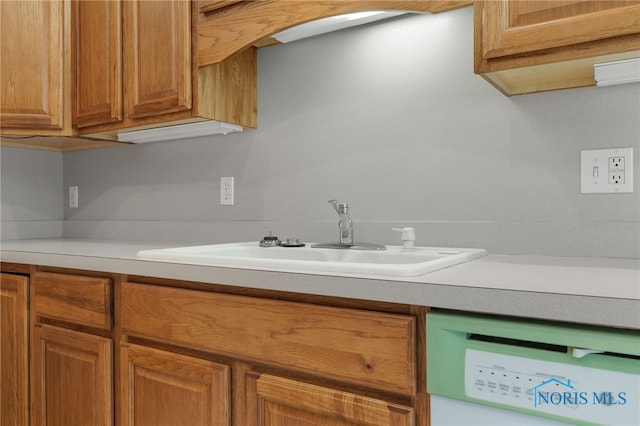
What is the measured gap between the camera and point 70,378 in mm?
1464

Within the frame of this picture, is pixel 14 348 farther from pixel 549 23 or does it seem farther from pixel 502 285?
pixel 549 23

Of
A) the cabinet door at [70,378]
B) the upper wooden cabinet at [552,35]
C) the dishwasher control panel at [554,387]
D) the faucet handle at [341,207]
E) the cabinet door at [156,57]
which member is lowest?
the cabinet door at [70,378]

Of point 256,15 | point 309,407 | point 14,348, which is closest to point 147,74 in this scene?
point 256,15

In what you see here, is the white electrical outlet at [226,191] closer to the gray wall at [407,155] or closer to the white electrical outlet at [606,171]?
the gray wall at [407,155]

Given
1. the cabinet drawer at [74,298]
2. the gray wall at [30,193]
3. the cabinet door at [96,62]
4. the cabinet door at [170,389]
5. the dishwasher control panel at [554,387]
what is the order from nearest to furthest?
the dishwasher control panel at [554,387]
the cabinet door at [170,389]
the cabinet drawer at [74,298]
the cabinet door at [96,62]
the gray wall at [30,193]

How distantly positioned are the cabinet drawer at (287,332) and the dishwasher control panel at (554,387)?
125mm

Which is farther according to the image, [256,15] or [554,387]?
[256,15]

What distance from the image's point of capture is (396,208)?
153 centimetres

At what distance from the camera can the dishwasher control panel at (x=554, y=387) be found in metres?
0.70

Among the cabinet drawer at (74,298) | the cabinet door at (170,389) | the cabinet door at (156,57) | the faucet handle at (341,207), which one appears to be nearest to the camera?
the cabinet door at (170,389)

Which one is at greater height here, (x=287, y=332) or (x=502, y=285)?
(x=502, y=285)

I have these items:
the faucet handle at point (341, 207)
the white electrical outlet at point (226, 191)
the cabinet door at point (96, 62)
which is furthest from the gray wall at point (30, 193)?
the faucet handle at point (341, 207)

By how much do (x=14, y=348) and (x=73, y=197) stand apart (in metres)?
1.02

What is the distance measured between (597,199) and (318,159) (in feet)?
2.78
